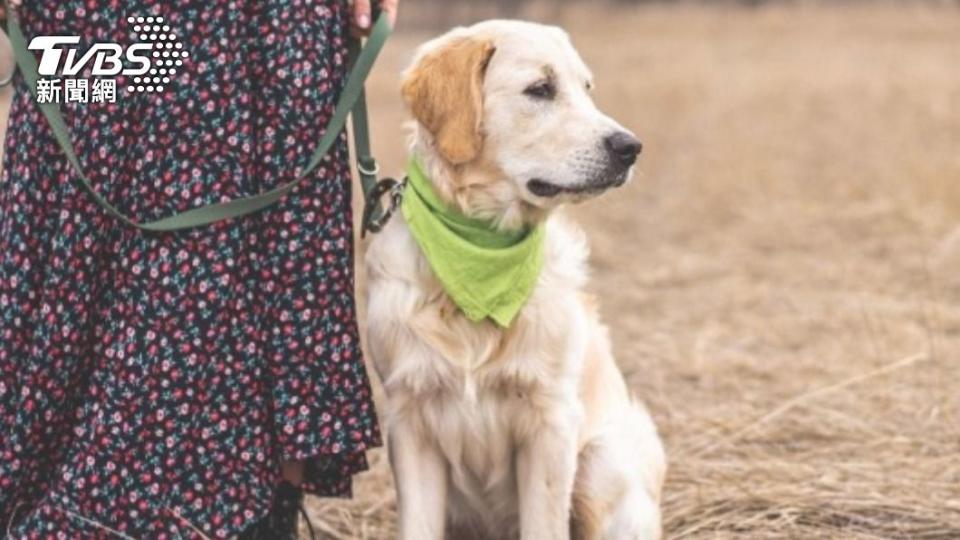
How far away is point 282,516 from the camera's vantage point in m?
4.02

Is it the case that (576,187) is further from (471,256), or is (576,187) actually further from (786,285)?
(786,285)

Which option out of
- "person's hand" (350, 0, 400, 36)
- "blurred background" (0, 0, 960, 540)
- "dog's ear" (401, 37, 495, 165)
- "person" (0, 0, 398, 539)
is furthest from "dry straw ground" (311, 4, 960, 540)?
"person's hand" (350, 0, 400, 36)

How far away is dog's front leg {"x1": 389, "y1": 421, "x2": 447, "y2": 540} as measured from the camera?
12.2 feet

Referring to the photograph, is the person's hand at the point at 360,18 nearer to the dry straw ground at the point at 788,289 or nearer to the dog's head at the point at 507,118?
the dog's head at the point at 507,118

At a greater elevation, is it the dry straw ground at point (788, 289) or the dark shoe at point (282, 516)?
the dark shoe at point (282, 516)

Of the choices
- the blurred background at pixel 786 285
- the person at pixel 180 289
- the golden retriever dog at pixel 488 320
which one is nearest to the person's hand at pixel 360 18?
the person at pixel 180 289

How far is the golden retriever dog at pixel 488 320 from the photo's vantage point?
364 cm

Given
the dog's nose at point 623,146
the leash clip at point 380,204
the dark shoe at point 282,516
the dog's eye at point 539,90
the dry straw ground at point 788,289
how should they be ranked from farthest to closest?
the dry straw ground at point 788,289 < the dark shoe at point 282,516 < the leash clip at point 380,204 < the dog's eye at point 539,90 < the dog's nose at point 623,146

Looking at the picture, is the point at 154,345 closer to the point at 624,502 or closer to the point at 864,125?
the point at 624,502

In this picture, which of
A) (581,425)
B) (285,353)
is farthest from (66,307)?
(581,425)

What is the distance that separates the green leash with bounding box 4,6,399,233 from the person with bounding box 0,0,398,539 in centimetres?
3

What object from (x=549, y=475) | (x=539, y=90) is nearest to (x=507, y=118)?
(x=539, y=90)

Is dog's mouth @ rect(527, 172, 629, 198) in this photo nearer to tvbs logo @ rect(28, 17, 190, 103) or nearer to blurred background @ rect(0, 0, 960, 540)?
tvbs logo @ rect(28, 17, 190, 103)

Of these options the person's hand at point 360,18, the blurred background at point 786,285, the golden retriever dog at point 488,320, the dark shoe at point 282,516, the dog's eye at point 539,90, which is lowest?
the blurred background at point 786,285
